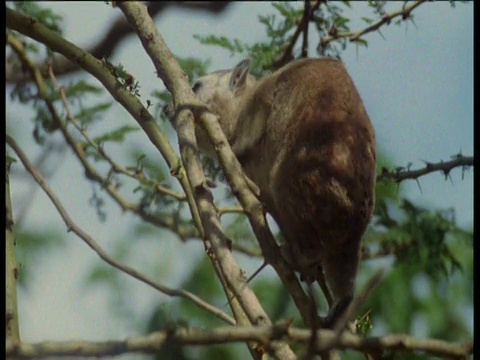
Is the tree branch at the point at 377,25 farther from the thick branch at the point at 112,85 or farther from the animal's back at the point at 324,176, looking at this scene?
the thick branch at the point at 112,85

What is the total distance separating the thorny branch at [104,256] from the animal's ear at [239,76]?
75.2 inches

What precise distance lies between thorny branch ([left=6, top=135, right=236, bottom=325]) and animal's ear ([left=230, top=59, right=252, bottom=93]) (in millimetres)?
1910

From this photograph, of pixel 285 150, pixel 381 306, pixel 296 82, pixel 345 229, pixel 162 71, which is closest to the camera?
pixel 162 71

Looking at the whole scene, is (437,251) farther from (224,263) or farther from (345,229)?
(224,263)

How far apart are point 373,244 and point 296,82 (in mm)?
1104

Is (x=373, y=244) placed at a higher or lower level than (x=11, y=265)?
lower

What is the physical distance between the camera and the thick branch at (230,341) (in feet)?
6.13

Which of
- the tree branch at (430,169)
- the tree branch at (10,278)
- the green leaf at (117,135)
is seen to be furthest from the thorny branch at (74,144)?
the tree branch at (430,169)

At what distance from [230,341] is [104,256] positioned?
4.93ft

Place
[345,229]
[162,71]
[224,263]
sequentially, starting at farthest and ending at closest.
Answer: [345,229] → [162,71] → [224,263]

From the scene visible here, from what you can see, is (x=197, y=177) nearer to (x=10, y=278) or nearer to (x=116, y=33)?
(x=10, y=278)

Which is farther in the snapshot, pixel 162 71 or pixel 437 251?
pixel 437 251

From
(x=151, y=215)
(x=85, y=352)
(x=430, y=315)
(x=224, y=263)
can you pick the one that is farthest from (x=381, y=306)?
(x=85, y=352)

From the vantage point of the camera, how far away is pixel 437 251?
465 centimetres
